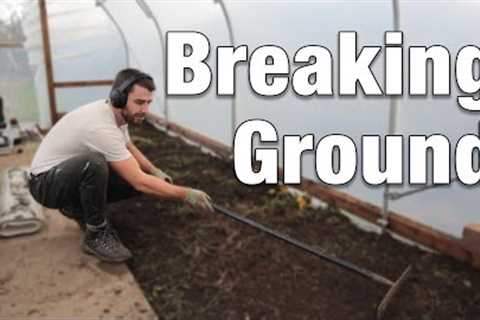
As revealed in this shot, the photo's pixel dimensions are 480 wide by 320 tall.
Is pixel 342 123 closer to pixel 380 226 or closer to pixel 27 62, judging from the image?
pixel 380 226

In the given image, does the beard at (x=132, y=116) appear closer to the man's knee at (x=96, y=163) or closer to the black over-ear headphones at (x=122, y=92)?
the black over-ear headphones at (x=122, y=92)

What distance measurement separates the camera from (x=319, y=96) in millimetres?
3025

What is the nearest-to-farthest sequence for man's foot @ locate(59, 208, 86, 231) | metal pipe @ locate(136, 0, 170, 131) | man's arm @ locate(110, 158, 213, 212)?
man's arm @ locate(110, 158, 213, 212)
man's foot @ locate(59, 208, 86, 231)
metal pipe @ locate(136, 0, 170, 131)

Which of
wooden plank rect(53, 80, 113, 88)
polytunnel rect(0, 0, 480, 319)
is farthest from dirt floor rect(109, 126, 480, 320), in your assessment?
wooden plank rect(53, 80, 113, 88)

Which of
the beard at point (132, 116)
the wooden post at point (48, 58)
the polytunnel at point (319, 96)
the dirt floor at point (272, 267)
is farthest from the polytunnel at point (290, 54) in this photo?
the beard at point (132, 116)

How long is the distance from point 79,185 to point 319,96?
163 centimetres

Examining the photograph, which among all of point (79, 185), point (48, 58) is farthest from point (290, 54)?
point (48, 58)

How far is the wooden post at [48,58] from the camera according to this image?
5.56 m

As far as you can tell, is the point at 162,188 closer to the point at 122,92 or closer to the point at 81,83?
the point at 122,92

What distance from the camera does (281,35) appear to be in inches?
127

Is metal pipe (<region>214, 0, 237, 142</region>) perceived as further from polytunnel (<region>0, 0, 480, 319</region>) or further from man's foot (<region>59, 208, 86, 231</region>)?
man's foot (<region>59, 208, 86, 231</region>)

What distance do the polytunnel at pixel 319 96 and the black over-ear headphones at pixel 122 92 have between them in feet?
4.25

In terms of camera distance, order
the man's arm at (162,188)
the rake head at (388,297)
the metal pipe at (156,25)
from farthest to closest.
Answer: the metal pipe at (156,25) < the man's arm at (162,188) < the rake head at (388,297)

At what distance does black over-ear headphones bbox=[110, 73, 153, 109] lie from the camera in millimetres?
2199
